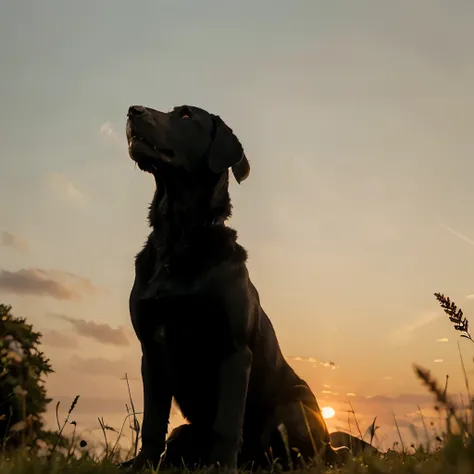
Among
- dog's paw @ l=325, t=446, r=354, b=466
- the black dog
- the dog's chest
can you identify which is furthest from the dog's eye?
dog's paw @ l=325, t=446, r=354, b=466

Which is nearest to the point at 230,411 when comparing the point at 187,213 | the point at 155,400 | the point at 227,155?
the point at 155,400

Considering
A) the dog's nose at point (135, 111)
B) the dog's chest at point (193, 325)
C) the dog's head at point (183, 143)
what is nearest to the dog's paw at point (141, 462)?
the dog's chest at point (193, 325)

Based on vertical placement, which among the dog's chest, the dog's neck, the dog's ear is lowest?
the dog's chest

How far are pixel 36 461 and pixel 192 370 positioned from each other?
173 cm

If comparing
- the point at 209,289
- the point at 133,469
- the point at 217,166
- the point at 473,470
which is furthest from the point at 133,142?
the point at 473,470

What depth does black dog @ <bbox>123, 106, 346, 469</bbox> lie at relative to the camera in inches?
211

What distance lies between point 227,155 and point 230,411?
2.22m

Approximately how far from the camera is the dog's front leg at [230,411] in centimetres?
513

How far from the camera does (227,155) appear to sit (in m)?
5.84

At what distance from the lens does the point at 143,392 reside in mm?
5613

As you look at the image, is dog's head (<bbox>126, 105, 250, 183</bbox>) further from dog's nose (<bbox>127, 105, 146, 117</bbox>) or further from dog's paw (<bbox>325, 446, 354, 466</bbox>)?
dog's paw (<bbox>325, 446, 354, 466</bbox>)

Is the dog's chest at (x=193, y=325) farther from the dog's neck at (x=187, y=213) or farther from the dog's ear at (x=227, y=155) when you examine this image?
the dog's ear at (x=227, y=155)

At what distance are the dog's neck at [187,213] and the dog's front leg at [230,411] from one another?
3.55ft

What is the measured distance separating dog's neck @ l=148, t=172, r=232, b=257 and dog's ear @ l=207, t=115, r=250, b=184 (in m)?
0.13
